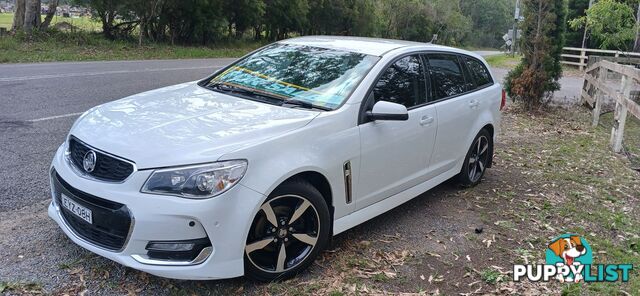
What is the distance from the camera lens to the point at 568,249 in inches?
178

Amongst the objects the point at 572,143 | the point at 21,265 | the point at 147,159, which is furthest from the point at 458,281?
the point at 572,143

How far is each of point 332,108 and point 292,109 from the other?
304 mm

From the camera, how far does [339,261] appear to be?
156 inches

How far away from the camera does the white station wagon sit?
313 cm

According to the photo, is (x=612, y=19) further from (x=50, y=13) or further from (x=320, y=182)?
(x=50, y=13)

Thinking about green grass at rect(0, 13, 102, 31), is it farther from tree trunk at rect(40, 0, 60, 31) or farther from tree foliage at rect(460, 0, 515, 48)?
tree foliage at rect(460, 0, 515, 48)

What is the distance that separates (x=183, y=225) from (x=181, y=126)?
0.75 m

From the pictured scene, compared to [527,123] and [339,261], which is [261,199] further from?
[527,123]

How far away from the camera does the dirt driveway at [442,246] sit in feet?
11.4

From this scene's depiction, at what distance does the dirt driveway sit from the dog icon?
11 centimetres

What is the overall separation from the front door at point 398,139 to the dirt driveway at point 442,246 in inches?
17.6

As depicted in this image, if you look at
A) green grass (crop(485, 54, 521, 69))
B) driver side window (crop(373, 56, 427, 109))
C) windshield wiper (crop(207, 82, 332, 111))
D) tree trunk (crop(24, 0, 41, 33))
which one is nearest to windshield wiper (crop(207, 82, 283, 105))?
windshield wiper (crop(207, 82, 332, 111))

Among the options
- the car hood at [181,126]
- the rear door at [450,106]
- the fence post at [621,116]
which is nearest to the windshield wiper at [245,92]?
the car hood at [181,126]

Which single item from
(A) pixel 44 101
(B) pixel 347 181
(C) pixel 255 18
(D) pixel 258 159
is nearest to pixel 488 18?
(C) pixel 255 18
